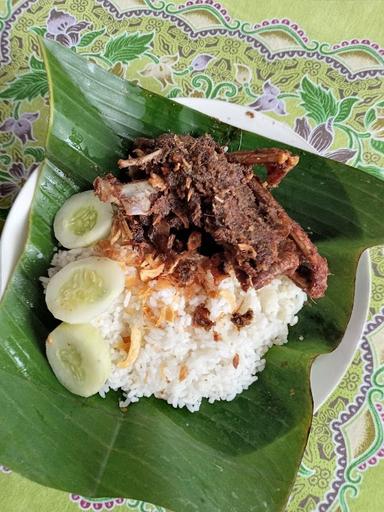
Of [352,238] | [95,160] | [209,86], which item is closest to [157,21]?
[209,86]

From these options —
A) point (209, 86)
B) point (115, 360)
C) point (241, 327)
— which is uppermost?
point (209, 86)

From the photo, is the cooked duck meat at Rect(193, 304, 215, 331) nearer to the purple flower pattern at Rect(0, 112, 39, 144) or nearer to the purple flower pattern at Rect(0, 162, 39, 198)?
the purple flower pattern at Rect(0, 162, 39, 198)

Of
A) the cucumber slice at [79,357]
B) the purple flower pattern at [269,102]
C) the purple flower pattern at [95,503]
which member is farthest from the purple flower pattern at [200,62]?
the purple flower pattern at [95,503]

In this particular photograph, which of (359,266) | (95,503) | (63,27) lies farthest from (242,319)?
(63,27)

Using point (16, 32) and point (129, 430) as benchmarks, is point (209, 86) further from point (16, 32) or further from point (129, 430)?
point (129, 430)

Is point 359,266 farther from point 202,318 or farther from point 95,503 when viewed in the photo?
point 95,503

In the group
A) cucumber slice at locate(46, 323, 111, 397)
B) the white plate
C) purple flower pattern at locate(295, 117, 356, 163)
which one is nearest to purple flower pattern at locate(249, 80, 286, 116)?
purple flower pattern at locate(295, 117, 356, 163)
